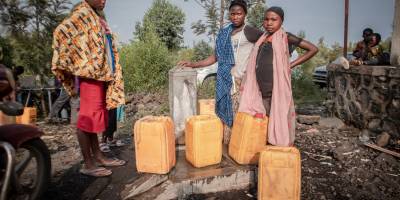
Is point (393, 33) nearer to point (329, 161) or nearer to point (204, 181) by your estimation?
point (329, 161)

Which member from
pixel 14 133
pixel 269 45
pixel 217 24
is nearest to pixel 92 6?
pixel 14 133

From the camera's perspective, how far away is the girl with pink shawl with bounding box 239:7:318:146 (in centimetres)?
348

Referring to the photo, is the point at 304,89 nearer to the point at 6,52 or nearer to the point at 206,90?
the point at 206,90

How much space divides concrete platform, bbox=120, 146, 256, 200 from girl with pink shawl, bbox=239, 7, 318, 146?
0.53 metres

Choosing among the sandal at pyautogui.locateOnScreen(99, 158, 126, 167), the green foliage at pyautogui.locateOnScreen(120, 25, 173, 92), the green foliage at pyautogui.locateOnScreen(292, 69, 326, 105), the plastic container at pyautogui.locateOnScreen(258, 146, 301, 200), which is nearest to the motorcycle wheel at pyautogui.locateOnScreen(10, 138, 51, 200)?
the sandal at pyautogui.locateOnScreen(99, 158, 126, 167)

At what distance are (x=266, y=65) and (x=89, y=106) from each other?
6.54 ft

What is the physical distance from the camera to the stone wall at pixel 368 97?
506 centimetres

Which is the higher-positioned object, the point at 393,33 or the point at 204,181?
the point at 393,33

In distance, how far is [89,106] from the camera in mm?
3369

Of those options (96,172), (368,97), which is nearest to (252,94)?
(96,172)

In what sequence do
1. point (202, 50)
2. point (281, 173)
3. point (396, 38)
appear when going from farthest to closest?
point (202, 50)
point (396, 38)
point (281, 173)

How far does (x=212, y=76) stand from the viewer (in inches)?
410

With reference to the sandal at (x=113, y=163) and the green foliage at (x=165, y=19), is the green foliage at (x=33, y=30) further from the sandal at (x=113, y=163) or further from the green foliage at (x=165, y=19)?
the green foliage at (x=165, y=19)

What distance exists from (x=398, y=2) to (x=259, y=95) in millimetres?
3312
